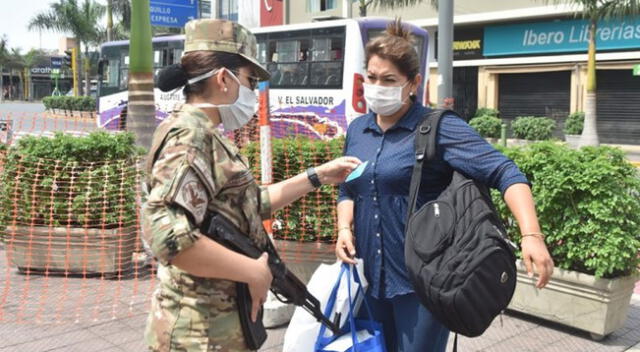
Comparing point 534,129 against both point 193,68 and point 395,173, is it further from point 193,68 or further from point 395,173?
point 193,68

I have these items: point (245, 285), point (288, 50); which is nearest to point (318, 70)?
point (288, 50)

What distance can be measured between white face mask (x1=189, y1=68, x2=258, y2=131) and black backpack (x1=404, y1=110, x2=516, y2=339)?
71 centimetres

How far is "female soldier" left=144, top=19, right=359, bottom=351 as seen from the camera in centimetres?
167

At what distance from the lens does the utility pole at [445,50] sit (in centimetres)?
737

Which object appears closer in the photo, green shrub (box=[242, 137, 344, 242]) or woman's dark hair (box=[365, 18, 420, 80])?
woman's dark hair (box=[365, 18, 420, 80])

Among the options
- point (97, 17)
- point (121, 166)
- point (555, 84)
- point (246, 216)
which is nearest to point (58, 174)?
point (121, 166)

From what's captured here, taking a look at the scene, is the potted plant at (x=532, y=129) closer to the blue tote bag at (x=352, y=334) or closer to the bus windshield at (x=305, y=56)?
the bus windshield at (x=305, y=56)

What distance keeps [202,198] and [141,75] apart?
7190mm

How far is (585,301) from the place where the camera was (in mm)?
4262

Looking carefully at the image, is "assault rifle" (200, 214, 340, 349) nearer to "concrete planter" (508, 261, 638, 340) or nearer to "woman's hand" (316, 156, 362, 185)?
"woman's hand" (316, 156, 362, 185)

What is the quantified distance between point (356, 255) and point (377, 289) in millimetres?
196

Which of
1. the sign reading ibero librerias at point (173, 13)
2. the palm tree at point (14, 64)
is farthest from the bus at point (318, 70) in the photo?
the palm tree at point (14, 64)

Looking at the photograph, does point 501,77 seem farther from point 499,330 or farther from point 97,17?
point 97,17

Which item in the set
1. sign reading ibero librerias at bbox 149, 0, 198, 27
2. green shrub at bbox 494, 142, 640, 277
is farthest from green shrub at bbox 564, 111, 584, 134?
green shrub at bbox 494, 142, 640, 277
